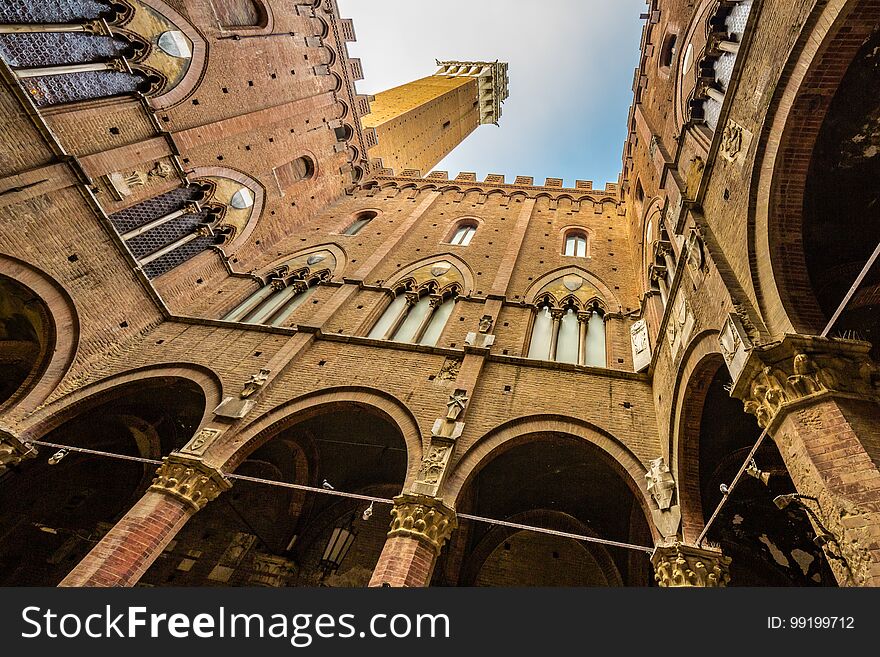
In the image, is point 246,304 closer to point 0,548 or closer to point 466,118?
point 0,548

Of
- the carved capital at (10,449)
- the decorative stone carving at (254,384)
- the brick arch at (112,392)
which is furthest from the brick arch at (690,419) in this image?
the carved capital at (10,449)

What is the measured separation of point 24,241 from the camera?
785 centimetres

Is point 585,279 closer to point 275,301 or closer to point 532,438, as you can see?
point 532,438

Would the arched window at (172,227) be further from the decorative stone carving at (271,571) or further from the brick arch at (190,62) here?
the decorative stone carving at (271,571)

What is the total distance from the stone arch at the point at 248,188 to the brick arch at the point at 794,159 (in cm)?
1219

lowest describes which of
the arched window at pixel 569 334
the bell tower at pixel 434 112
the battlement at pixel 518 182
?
the arched window at pixel 569 334

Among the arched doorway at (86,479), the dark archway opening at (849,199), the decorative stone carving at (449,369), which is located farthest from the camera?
the arched doorway at (86,479)

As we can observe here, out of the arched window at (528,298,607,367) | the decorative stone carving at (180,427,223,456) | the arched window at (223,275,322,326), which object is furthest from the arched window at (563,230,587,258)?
the decorative stone carving at (180,427,223,456)

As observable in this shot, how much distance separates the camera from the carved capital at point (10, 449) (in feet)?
22.7

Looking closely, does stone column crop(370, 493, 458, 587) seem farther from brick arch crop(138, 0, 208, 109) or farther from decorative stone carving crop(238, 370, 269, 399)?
brick arch crop(138, 0, 208, 109)

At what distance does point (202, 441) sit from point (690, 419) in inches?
281

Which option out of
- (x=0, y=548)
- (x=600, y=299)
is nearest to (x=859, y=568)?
(x=600, y=299)

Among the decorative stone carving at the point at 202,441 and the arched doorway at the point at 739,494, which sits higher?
the arched doorway at the point at 739,494

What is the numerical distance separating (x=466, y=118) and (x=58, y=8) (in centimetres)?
3123
